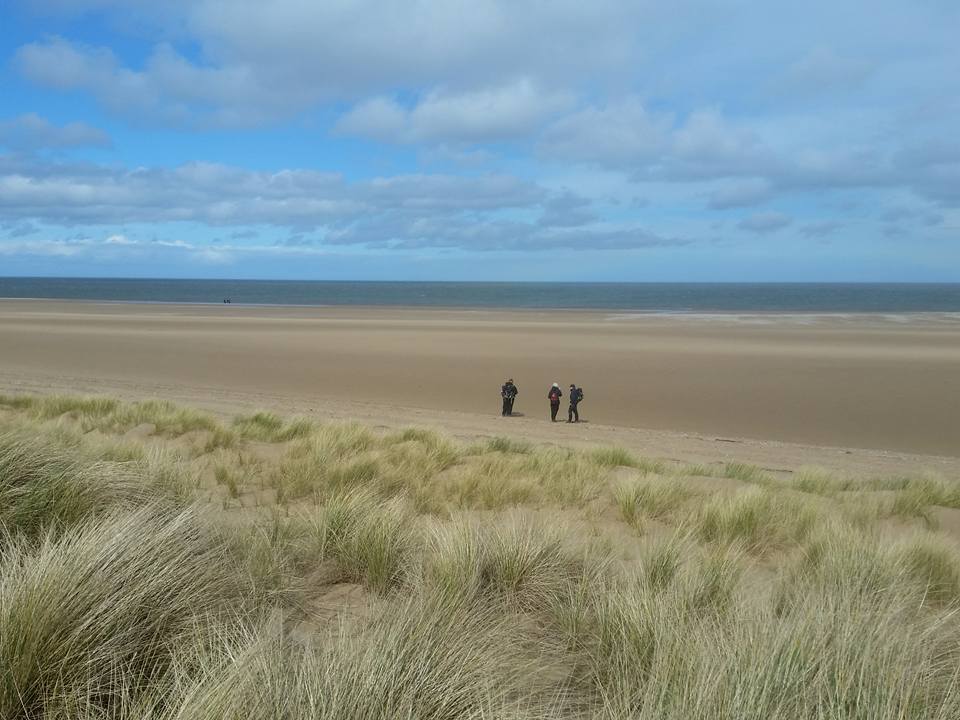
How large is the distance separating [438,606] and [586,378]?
25.6 meters

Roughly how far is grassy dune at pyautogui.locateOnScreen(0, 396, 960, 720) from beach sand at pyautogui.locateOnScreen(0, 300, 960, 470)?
9887 millimetres

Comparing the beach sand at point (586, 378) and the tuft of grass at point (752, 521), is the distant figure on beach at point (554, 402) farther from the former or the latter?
the tuft of grass at point (752, 521)

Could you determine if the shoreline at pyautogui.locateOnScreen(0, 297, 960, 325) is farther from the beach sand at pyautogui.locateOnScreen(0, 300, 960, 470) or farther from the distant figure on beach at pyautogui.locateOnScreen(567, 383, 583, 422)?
the distant figure on beach at pyautogui.locateOnScreen(567, 383, 583, 422)

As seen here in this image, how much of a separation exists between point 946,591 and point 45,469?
694 centimetres

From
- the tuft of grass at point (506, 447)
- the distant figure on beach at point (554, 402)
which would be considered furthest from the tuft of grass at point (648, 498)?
the distant figure on beach at point (554, 402)

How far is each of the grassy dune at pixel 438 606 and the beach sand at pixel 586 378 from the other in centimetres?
989

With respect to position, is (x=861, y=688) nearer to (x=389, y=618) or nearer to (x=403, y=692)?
(x=403, y=692)

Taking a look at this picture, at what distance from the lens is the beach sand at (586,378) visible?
19.5 meters

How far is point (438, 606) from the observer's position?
381 cm

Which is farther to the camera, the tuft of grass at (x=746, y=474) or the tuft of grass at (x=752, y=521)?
the tuft of grass at (x=746, y=474)

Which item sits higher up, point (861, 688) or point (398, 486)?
point (861, 688)

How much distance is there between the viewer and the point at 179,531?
4.26 meters

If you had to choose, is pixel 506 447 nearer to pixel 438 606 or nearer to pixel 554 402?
pixel 554 402

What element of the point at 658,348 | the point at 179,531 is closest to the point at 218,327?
the point at 658,348
